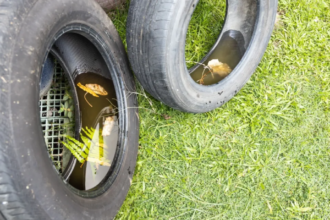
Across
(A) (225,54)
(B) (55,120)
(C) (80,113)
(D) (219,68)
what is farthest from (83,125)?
(A) (225,54)

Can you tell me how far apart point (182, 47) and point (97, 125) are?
2.67 feet

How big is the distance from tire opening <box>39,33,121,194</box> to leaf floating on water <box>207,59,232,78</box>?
812mm

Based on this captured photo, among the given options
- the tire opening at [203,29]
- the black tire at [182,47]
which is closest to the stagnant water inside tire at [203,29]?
the tire opening at [203,29]

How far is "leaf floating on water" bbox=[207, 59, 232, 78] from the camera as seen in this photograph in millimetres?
2135

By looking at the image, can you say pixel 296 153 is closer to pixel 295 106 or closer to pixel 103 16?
pixel 295 106

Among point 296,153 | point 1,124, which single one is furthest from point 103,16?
point 296,153

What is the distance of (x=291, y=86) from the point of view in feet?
7.54

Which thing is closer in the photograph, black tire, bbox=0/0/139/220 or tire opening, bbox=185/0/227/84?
black tire, bbox=0/0/139/220

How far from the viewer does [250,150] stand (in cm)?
216

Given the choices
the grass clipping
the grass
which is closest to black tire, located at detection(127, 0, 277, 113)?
the grass

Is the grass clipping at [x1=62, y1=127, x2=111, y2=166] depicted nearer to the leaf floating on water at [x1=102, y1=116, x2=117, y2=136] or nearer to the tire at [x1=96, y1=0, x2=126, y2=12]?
the leaf floating on water at [x1=102, y1=116, x2=117, y2=136]

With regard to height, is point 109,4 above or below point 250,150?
above

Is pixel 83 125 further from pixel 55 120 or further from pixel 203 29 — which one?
pixel 203 29

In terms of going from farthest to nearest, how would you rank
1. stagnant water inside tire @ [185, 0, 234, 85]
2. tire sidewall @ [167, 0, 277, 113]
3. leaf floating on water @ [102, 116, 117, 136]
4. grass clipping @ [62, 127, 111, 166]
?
stagnant water inside tire @ [185, 0, 234, 85], leaf floating on water @ [102, 116, 117, 136], grass clipping @ [62, 127, 111, 166], tire sidewall @ [167, 0, 277, 113]
